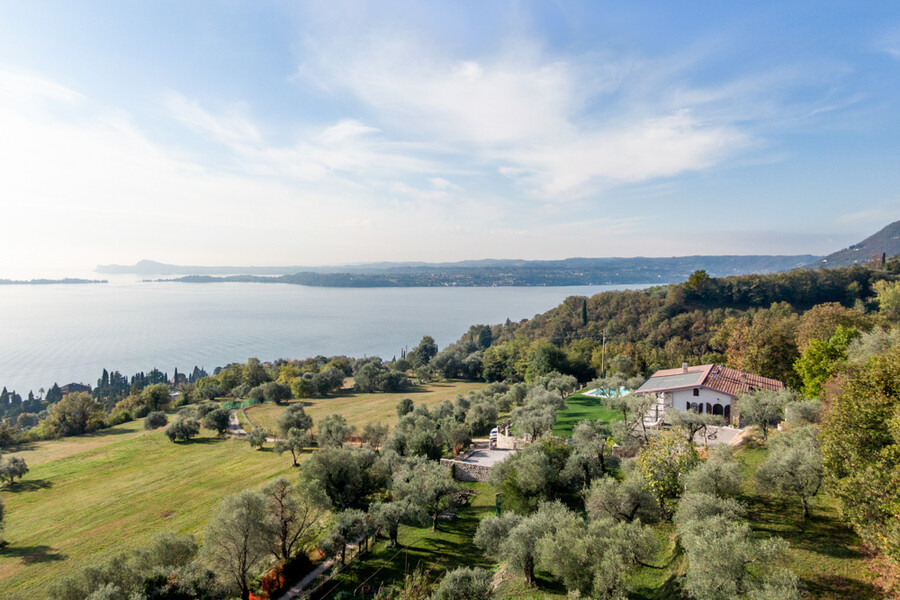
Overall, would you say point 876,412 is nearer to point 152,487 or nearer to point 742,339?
point 742,339

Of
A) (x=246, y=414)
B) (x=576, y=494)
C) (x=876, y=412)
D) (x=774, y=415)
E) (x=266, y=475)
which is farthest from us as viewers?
(x=246, y=414)

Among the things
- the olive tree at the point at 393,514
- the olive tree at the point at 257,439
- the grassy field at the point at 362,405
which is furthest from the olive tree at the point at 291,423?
the olive tree at the point at 393,514

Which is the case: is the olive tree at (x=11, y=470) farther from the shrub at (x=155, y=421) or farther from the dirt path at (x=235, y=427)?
the shrub at (x=155, y=421)

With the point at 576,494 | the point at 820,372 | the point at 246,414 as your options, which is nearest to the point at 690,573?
the point at 576,494

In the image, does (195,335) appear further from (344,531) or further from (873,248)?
(873,248)

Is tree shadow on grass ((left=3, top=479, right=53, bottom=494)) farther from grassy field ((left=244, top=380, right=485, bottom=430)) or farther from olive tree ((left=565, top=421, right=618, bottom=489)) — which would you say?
olive tree ((left=565, top=421, right=618, bottom=489))

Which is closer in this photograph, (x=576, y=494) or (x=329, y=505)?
(x=329, y=505)

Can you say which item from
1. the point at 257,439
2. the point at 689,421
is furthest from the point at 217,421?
the point at 689,421
